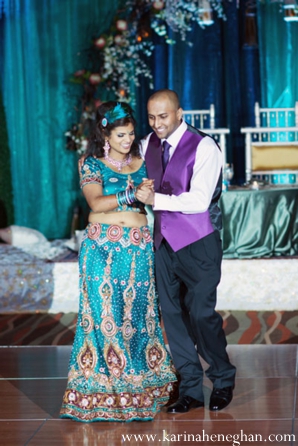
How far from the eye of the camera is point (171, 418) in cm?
364

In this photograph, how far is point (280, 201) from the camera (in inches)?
258

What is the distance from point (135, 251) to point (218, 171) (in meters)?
0.51

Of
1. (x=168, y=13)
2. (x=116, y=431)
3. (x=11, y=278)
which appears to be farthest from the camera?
(x=168, y=13)

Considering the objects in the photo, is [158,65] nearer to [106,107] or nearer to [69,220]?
[69,220]

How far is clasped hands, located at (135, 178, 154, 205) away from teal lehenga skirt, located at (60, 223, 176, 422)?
0.25 m

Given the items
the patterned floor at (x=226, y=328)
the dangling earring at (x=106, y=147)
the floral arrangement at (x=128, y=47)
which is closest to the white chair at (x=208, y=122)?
the floral arrangement at (x=128, y=47)

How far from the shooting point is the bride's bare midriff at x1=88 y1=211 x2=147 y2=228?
366cm

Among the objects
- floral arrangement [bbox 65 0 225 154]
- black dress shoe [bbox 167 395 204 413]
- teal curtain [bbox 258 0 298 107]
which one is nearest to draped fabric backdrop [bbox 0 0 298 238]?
teal curtain [bbox 258 0 298 107]

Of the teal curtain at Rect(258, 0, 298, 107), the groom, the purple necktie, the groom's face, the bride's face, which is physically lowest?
the groom

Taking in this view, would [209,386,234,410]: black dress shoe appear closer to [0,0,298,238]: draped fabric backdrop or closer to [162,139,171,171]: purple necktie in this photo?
[162,139,171,171]: purple necktie

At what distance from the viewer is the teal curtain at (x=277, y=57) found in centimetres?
909

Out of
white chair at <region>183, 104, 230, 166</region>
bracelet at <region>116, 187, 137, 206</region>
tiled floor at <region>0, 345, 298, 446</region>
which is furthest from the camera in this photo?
white chair at <region>183, 104, 230, 166</region>

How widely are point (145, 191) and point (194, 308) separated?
62 cm

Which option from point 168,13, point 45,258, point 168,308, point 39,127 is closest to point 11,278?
point 45,258
